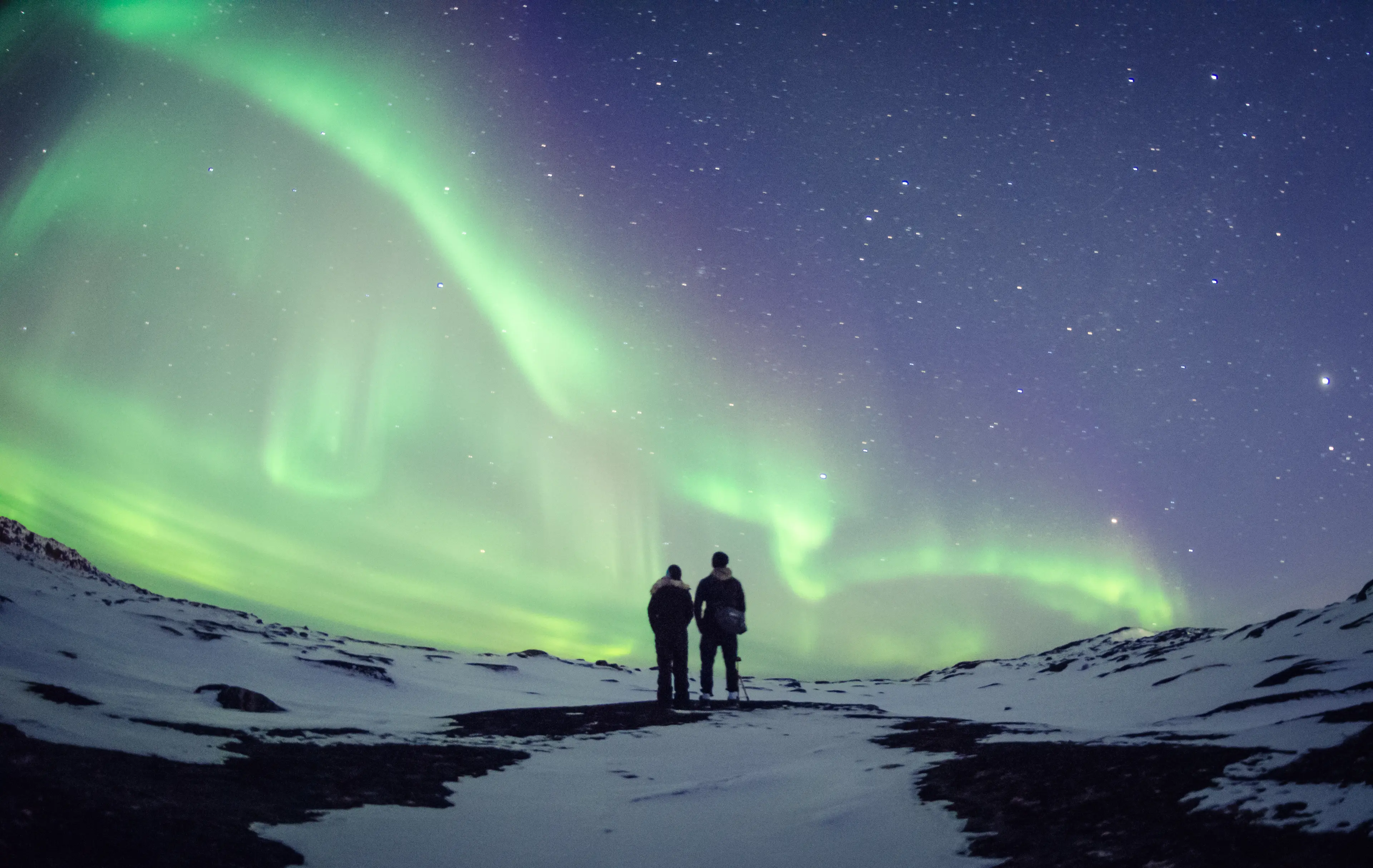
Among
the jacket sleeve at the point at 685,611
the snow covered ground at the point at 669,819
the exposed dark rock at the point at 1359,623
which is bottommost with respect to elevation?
the snow covered ground at the point at 669,819

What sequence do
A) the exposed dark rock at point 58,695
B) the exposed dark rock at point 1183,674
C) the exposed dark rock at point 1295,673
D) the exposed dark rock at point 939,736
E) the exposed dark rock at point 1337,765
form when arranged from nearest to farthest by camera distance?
1. the exposed dark rock at point 1337,765
2. the exposed dark rock at point 58,695
3. the exposed dark rock at point 939,736
4. the exposed dark rock at point 1295,673
5. the exposed dark rock at point 1183,674

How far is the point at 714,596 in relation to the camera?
1144 cm

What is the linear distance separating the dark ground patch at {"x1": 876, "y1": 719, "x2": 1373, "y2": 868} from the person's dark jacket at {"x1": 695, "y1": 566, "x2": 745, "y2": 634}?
584 cm

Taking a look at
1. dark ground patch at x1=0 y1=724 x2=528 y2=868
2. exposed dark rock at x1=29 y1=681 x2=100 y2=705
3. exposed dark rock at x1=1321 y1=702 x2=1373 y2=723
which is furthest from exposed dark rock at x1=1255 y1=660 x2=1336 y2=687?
exposed dark rock at x1=29 y1=681 x2=100 y2=705

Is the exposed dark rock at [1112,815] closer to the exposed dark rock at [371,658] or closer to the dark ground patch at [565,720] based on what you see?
the dark ground patch at [565,720]

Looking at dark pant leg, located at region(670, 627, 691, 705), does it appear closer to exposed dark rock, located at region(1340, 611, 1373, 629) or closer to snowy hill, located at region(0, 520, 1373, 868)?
snowy hill, located at region(0, 520, 1373, 868)

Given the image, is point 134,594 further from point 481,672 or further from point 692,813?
point 692,813

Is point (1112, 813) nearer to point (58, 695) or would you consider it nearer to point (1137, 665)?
point (58, 695)

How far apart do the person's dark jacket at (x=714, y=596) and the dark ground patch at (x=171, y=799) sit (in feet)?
19.1

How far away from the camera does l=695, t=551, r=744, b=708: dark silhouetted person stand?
37.5 feet

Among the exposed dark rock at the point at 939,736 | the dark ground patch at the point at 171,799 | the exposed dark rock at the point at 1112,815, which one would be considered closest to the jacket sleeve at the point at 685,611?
the exposed dark rock at the point at 939,736

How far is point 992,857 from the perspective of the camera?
350cm

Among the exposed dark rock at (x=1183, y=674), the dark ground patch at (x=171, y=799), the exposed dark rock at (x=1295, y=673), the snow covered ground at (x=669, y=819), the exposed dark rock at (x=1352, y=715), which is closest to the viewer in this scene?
the dark ground patch at (x=171, y=799)

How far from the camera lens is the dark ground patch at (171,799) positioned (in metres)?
3.05
